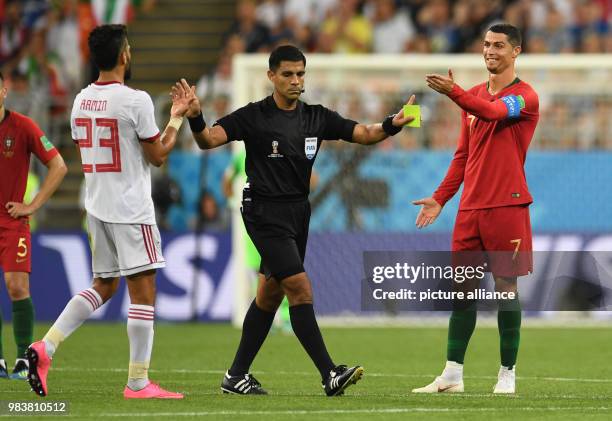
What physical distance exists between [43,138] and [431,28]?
34.7 feet

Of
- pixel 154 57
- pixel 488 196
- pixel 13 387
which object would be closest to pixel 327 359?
pixel 488 196

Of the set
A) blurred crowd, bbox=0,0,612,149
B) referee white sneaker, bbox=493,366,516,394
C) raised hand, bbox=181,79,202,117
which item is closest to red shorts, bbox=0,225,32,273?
raised hand, bbox=181,79,202,117

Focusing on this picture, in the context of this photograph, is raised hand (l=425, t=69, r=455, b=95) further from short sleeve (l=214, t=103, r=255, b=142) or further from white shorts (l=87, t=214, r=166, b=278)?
white shorts (l=87, t=214, r=166, b=278)

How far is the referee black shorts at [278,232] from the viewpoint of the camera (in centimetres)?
890

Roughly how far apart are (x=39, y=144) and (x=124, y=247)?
82.8 inches

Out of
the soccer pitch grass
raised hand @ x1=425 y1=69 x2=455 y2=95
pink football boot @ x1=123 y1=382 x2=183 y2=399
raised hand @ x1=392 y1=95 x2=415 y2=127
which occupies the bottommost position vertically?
the soccer pitch grass

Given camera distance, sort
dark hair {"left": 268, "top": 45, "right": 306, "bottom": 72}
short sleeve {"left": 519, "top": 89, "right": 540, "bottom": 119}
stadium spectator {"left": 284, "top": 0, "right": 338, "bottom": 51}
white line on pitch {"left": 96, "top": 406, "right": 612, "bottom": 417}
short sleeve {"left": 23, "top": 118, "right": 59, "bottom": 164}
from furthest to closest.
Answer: stadium spectator {"left": 284, "top": 0, "right": 338, "bottom": 51}
short sleeve {"left": 23, "top": 118, "right": 59, "bottom": 164}
short sleeve {"left": 519, "top": 89, "right": 540, "bottom": 119}
dark hair {"left": 268, "top": 45, "right": 306, "bottom": 72}
white line on pitch {"left": 96, "top": 406, "right": 612, "bottom": 417}

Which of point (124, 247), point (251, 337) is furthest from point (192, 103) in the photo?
point (251, 337)

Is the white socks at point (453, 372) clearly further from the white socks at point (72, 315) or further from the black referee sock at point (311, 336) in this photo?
the white socks at point (72, 315)

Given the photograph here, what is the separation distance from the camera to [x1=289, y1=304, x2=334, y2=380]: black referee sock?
8789 mm

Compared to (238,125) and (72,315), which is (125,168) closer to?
(238,125)

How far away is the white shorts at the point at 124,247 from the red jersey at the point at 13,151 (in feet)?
6.09

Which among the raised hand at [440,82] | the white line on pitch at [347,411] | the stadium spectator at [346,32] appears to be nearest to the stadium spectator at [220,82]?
the stadium spectator at [346,32]

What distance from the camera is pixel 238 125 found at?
9086 millimetres
